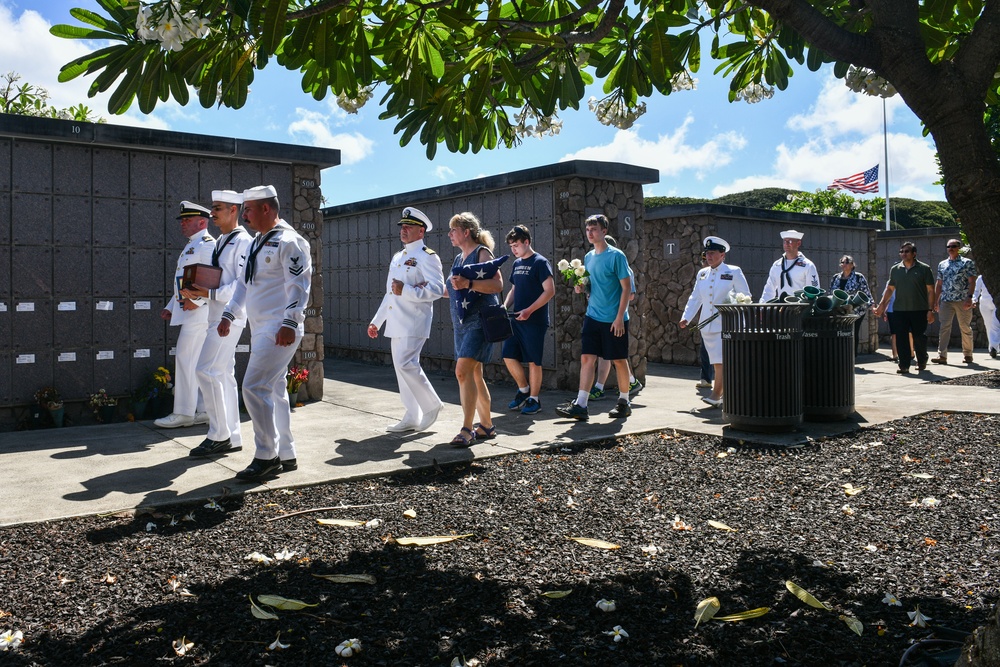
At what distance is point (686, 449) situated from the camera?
22.9 ft

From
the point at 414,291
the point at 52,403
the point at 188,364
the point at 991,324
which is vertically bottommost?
the point at 52,403

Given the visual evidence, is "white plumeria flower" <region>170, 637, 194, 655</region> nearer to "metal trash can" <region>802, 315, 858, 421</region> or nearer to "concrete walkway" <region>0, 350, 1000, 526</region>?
"concrete walkway" <region>0, 350, 1000, 526</region>

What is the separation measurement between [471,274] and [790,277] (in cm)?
538

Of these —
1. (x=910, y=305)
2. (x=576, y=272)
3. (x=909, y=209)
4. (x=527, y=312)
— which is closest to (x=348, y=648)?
(x=527, y=312)

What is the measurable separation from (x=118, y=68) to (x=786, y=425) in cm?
614

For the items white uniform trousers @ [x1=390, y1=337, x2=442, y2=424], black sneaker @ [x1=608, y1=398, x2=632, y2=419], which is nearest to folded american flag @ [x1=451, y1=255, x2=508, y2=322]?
white uniform trousers @ [x1=390, y1=337, x2=442, y2=424]

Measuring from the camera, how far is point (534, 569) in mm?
3975

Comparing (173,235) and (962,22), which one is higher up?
(962,22)

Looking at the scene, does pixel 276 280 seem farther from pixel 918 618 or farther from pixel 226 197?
pixel 918 618

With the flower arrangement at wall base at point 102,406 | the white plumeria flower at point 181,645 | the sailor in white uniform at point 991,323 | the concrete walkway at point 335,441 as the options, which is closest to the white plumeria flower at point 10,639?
A: the white plumeria flower at point 181,645

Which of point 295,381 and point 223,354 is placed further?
point 295,381

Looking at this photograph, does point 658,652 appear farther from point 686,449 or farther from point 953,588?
point 686,449

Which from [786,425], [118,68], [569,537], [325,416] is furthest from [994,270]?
[325,416]

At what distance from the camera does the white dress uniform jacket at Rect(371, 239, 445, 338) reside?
746 cm
